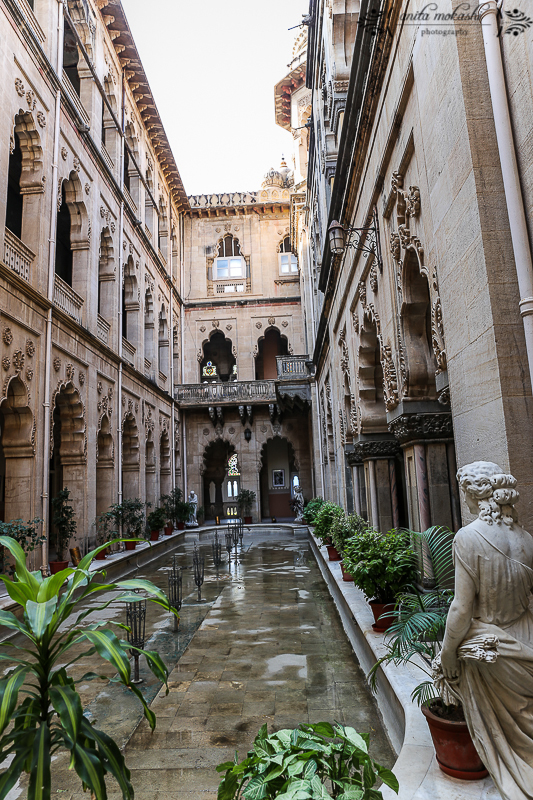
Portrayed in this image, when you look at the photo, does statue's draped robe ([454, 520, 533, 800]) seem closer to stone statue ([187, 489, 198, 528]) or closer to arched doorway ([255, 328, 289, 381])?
stone statue ([187, 489, 198, 528])

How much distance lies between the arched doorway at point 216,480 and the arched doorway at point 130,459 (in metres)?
9.56

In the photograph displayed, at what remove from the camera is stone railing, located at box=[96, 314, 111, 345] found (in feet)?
50.2

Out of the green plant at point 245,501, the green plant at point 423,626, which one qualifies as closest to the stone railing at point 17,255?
the green plant at point 423,626

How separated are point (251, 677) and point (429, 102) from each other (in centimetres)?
554

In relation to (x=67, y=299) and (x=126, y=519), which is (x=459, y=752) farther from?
(x=126, y=519)

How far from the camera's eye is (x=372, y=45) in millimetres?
6082

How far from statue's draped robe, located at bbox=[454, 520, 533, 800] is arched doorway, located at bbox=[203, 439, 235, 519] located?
26.0 m

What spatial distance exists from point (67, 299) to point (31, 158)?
10.4ft

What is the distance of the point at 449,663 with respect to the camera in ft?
8.23

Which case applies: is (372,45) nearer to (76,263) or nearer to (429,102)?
(429,102)

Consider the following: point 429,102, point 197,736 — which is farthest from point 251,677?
point 429,102

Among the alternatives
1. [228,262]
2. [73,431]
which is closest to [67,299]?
[73,431]

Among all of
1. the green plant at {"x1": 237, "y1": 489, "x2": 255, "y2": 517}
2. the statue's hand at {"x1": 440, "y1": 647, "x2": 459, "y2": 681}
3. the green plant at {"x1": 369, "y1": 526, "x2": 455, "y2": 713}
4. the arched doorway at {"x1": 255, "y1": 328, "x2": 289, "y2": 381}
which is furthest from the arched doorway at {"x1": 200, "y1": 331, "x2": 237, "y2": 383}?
Answer: the statue's hand at {"x1": 440, "y1": 647, "x2": 459, "y2": 681}

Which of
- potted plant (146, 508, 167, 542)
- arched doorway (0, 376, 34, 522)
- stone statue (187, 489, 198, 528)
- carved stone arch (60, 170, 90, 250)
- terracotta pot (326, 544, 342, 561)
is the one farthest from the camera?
stone statue (187, 489, 198, 528)
